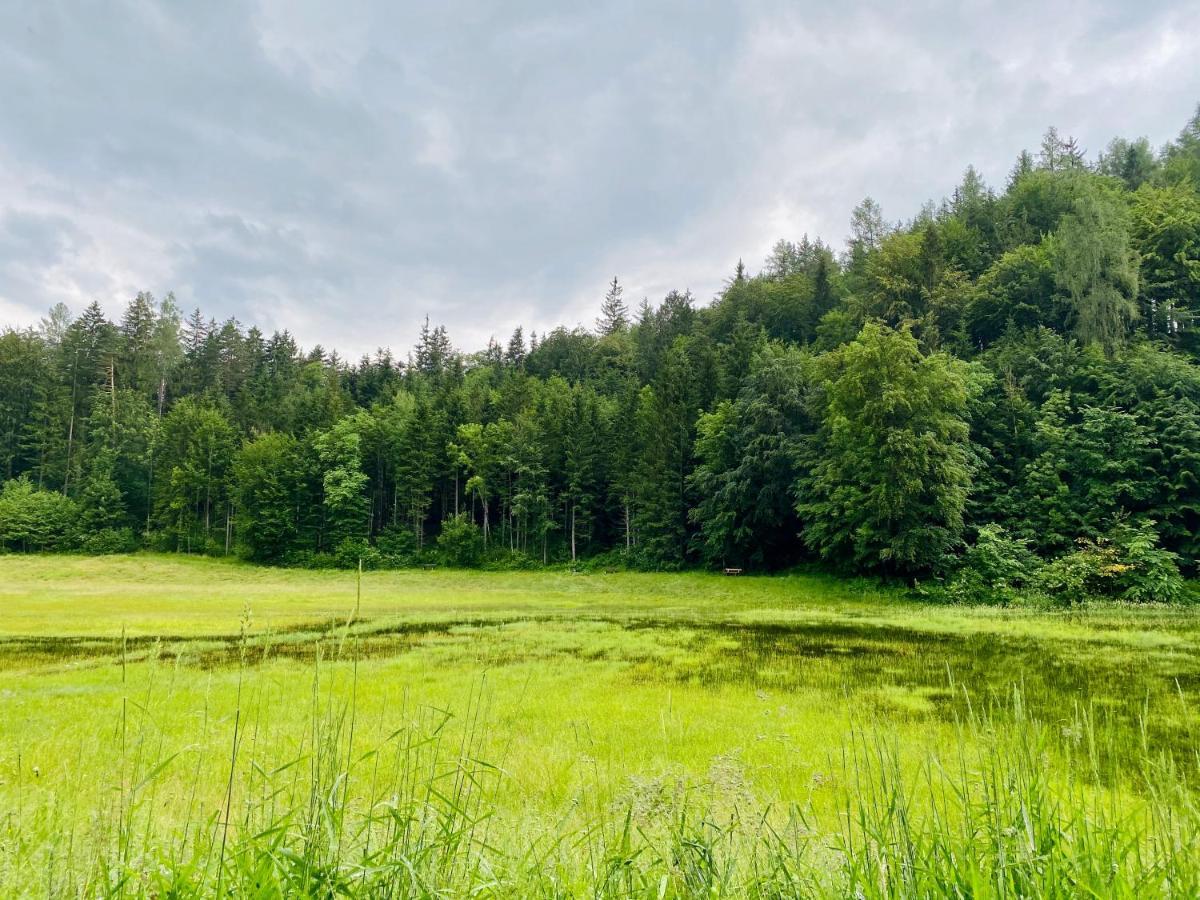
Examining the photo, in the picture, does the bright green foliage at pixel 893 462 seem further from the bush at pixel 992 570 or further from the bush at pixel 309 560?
the bush at pixel 309 560

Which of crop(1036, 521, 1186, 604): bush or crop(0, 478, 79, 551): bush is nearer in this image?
crop(1036, 521, 1186, 604): bush

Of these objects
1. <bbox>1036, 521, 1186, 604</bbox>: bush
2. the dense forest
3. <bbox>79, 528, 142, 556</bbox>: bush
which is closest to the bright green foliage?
the dense forest

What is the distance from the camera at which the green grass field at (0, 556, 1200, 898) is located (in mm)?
2797

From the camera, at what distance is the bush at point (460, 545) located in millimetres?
60875

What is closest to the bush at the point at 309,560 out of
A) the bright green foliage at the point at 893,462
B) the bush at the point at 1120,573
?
the bright green foliage at the point at 893,462

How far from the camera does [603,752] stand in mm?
8500

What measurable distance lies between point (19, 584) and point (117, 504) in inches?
1253

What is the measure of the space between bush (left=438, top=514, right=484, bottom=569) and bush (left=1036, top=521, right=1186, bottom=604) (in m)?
46.6

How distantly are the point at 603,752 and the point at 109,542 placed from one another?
3165 inches

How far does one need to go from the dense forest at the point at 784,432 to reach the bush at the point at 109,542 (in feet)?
1.83

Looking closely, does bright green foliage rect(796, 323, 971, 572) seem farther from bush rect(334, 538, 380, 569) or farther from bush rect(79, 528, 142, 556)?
bush rect(79, 528, 142, 556)

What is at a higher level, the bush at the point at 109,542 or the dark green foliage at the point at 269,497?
the dark green foliage at the point at 269,497

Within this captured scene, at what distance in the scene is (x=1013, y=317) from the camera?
5341cm

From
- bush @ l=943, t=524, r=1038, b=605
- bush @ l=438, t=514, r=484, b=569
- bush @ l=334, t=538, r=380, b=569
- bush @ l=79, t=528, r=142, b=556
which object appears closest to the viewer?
bush @ l=943, t=524, r=1038, b=605
